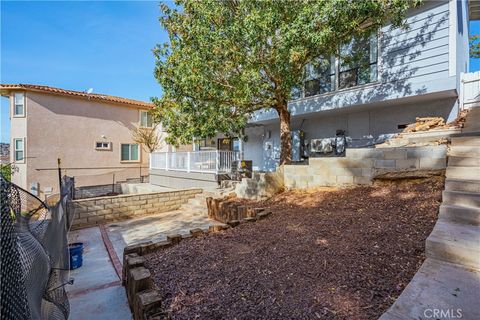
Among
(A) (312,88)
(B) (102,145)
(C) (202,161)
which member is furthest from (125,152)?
(A) (312,88)

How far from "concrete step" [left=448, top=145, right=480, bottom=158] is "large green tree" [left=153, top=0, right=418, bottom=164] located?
10.2ft

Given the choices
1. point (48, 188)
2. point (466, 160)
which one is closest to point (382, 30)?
point (466, 160)

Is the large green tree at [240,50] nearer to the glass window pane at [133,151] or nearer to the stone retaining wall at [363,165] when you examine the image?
the stone retaining wall at [363,165]

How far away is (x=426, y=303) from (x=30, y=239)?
3057 millimetres

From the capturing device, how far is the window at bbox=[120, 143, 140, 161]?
57.8 feet

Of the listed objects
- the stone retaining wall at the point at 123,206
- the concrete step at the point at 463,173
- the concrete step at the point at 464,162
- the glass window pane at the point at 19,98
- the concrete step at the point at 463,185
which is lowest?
the stone retaining wall at the point at 123,206

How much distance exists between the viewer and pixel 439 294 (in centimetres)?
184

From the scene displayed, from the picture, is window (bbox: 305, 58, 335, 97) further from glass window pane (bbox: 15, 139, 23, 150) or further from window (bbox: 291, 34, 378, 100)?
glass window pane (bbox: 15, 139, 23, 150)

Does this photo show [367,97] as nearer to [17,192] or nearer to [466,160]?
[466,160]

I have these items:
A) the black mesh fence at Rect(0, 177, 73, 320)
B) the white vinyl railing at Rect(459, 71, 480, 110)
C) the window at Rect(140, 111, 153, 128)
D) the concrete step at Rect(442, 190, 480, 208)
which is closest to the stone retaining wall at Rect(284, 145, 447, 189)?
the concrete step at Rect(442, 190, 480, 208)

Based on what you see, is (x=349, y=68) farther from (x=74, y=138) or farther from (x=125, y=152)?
(x=74, y=138)

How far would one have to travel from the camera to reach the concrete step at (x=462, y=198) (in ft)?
9.40

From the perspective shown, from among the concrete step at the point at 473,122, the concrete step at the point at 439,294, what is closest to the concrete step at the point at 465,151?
the concrete step at the point at 473,122

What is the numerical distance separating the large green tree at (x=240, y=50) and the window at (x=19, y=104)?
39.3 ft
